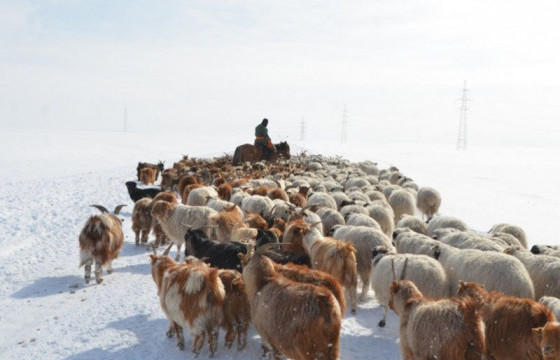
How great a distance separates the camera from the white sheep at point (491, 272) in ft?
21.3

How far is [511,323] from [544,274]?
2.59m

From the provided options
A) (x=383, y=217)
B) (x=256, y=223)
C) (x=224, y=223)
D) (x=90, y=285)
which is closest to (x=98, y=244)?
(x=90, y=285)

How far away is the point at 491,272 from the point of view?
6695 millimetres

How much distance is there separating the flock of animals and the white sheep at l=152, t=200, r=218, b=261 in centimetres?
2

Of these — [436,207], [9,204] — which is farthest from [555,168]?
[9,204]

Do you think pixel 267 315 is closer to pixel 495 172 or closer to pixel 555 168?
pixel 495 172

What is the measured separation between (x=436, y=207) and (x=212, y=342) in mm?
12327

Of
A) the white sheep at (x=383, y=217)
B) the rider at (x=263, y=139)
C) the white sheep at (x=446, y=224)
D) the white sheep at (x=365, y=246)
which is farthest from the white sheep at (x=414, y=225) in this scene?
the rider at (x=263, y=139)

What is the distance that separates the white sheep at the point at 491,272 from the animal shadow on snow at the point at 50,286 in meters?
6.31

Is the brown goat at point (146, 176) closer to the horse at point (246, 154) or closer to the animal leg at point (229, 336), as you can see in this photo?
the horse at point (246, 154)

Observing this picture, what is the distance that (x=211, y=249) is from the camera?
7340 millimetres

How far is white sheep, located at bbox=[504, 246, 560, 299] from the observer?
6.93 m

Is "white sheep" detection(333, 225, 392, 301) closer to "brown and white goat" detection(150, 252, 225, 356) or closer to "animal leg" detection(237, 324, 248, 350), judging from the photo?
"animal leg" detection(237, 324, 248, 350)

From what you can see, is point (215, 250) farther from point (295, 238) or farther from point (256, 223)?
point (256, 223)
